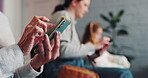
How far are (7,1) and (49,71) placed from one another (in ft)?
4.92

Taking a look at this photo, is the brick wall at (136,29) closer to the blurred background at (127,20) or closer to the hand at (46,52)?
the blurred background at (127,20)

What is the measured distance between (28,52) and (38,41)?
4 centimetres

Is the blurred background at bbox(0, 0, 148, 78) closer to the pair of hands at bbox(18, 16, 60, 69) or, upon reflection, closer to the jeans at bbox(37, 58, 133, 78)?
the jeans at bbox(37, 58, 133, 78)

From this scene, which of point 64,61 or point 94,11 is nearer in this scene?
point 64,61

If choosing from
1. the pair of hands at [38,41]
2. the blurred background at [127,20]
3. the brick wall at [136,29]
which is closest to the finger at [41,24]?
the pair of hands at [38,41]

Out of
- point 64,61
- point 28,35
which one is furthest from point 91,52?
point 28,35

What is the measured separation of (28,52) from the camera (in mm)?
657

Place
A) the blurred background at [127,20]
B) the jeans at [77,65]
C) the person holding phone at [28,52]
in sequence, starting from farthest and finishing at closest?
the blurred background at [127,20] < the jeans at [77,65] < the person holding phone at [28,52]

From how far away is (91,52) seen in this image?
1.27 meters

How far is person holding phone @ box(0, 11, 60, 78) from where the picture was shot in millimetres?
593

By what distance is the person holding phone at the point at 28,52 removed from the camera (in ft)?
1.95

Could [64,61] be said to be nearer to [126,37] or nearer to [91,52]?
[91,52]

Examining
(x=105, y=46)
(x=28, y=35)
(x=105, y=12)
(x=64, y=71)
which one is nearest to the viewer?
(x=28, y=35)

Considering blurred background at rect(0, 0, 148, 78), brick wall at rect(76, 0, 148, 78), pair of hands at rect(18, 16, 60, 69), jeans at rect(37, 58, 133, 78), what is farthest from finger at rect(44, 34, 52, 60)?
brick wall at rect(76, 0, 148, 78)
